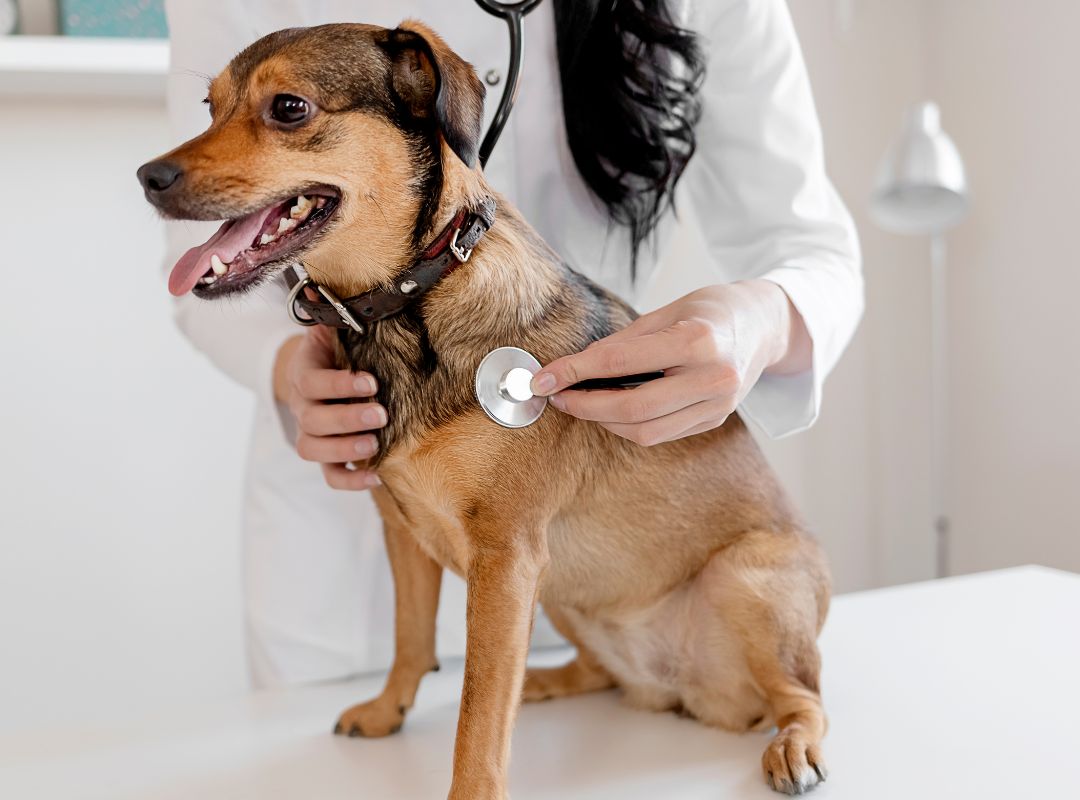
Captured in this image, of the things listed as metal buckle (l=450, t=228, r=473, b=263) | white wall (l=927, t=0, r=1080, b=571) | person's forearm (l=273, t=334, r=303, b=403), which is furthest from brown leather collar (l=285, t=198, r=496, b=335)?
white wall (l=927, t=0, r=1080, b=571)

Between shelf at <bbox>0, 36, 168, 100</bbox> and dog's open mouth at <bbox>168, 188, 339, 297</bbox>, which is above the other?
shelf at <bbox>0, 36, 168, 100</bbox>

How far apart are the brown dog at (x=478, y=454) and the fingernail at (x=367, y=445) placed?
1 cm

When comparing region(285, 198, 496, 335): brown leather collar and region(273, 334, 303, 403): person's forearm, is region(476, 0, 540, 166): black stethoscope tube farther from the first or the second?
region(273, 334, 303, 403): person's forearm

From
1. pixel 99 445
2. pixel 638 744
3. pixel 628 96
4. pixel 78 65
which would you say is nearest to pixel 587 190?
pixel 628 96

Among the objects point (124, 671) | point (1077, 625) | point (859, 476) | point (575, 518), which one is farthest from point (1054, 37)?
point (124, 671)

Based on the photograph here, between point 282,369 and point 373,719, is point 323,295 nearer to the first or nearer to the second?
point 282,369

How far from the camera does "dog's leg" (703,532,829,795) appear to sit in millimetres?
1026

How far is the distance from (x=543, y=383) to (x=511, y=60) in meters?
0.31

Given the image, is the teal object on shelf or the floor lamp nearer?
the teal object on shelf

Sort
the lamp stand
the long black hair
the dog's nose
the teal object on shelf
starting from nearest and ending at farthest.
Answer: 1. the dog's nose
2. the long black hair
3. the teal object on shelf
4. the lamp stand

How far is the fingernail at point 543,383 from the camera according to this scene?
0.89 metres

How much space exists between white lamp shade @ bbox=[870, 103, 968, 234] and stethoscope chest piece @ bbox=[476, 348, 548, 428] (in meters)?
2.00

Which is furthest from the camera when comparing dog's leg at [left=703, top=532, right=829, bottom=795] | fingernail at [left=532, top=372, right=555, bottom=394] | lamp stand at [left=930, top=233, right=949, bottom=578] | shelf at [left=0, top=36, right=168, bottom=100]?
lamp stand at [left=930, top=233, right=949, bottom=578]

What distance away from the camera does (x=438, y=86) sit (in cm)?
86
